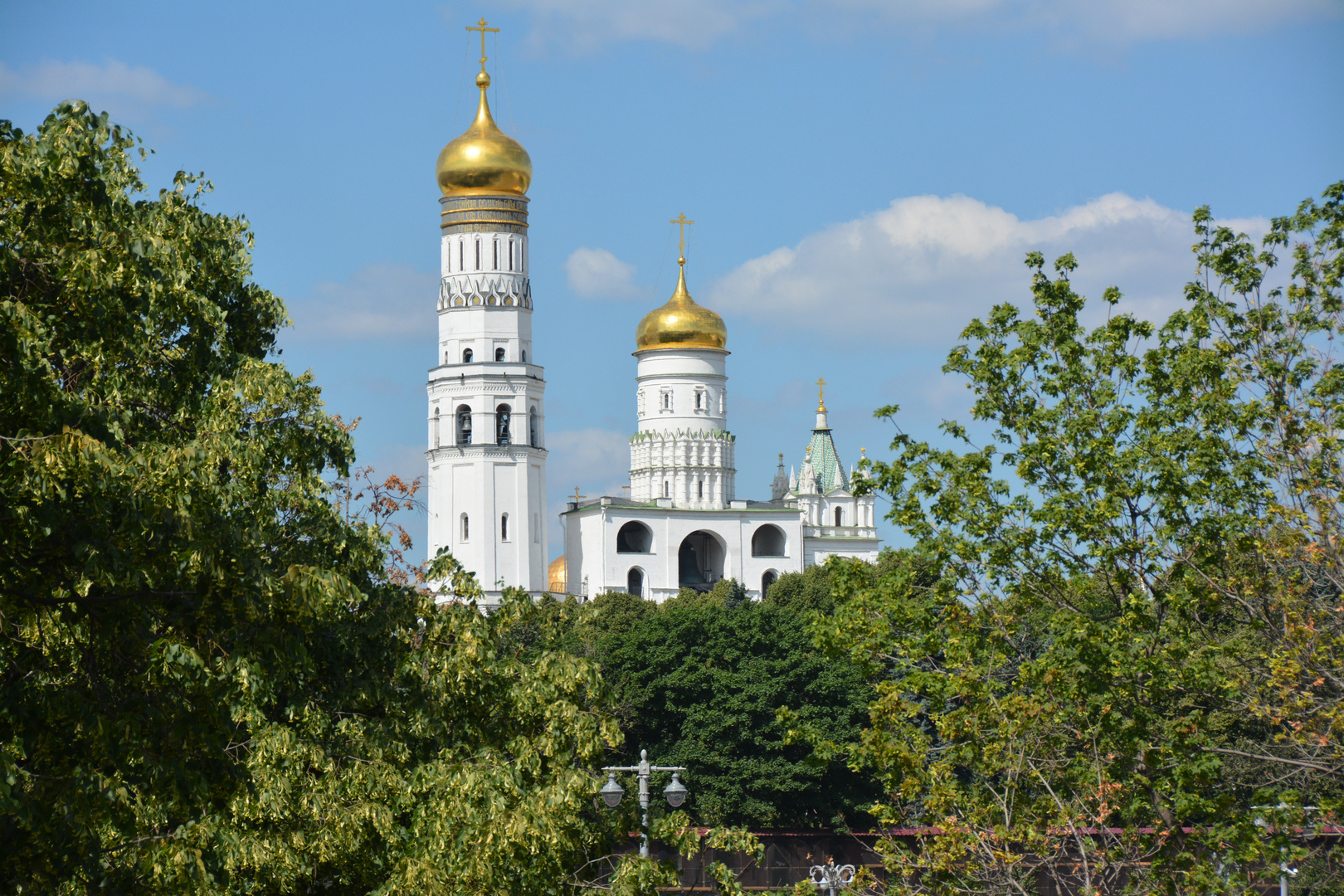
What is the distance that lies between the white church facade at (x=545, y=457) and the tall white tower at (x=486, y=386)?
0.07 metres

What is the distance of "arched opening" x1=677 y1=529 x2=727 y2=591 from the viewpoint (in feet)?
249

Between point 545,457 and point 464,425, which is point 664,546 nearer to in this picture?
point 545,457

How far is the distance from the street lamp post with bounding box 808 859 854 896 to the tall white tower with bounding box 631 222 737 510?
46.5 m

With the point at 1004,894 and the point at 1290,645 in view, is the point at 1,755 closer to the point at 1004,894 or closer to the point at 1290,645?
the point at 1004,894

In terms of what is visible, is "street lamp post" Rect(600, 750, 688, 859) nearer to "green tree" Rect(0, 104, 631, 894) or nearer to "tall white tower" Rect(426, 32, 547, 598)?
"green tree" Rect(0, 104, 631, 894)

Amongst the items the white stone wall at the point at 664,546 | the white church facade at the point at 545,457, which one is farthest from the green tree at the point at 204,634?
the white stone wall at the point at 664,546

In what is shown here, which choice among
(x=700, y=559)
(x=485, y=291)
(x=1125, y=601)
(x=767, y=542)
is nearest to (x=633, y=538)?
(x=700, y=559)

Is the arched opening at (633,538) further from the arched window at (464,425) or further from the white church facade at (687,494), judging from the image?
the arched window at (464,425)

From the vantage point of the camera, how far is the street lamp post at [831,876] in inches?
762

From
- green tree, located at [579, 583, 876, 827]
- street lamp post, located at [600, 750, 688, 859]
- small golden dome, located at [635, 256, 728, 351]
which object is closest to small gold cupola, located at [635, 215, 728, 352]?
small golden dome, located at [635, 256, 728, 351]

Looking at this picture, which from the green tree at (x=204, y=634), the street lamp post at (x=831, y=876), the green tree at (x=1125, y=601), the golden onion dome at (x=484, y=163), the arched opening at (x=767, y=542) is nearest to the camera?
the green tree at (x=204, y=634)

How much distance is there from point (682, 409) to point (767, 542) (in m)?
7.36

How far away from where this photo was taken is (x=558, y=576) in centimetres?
7425

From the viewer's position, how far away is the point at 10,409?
27.1 feet
